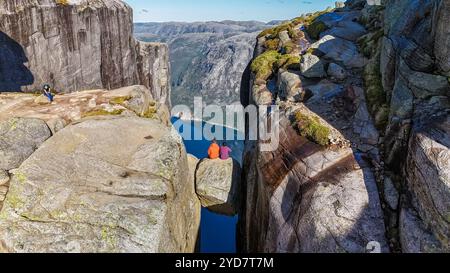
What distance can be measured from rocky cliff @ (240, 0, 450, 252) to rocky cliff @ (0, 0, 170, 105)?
97.9 feet

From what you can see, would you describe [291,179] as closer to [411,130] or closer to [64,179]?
[411,130]

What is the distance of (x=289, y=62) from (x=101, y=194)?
2143 centimetres

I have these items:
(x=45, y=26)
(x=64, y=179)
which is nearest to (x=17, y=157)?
(x=64, y=179)

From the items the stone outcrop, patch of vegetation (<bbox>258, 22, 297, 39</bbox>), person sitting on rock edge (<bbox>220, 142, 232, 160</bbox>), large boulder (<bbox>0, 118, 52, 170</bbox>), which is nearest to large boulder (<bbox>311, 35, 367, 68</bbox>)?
patch of vegetation (<bbox>258, 22, 297, 39</bbox>)

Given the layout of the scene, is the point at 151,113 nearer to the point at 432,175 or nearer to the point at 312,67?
the point at 312,67

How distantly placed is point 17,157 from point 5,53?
23273mm

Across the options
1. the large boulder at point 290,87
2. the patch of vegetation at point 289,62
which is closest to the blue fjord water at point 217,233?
the large boulder at point 290,87

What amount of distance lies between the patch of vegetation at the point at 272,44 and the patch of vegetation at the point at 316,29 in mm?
3884

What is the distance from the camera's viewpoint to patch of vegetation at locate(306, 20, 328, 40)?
36.5 m

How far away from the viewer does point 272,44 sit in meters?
38.8

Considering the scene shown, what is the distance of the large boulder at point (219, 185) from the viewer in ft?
89.2

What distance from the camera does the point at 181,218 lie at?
19.5 m

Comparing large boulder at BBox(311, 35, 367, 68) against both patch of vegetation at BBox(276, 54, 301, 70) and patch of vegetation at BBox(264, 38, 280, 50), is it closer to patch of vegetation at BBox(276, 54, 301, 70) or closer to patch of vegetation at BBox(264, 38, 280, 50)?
→ patch of vegetation at BBox(276, 54, 301, 70)

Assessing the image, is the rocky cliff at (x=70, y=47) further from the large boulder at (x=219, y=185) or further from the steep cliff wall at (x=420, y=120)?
the steep cliff wall at (x=420, y=120)
